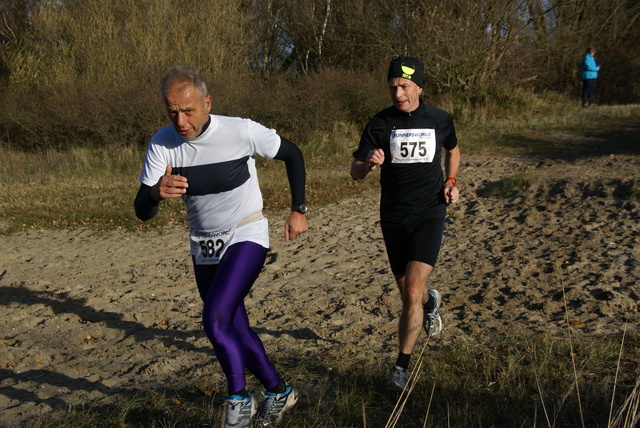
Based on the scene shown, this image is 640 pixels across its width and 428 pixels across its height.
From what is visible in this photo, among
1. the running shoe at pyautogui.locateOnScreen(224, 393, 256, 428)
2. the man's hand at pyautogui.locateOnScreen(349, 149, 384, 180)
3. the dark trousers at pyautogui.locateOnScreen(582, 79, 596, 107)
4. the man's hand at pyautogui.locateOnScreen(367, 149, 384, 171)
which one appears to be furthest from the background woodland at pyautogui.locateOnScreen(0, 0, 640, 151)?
the running shoe at pyautogui.locateOnScreen(224, 393, 256, 428)

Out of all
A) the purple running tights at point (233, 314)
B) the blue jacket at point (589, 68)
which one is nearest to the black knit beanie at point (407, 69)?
the purple running tights at point (233, 314)

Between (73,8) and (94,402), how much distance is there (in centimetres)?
2050

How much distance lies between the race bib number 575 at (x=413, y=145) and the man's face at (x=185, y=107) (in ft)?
5.29

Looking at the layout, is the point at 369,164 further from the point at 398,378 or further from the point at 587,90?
the point at 587,90

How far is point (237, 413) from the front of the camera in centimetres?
376

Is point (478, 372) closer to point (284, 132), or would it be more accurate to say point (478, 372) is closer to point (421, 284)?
point (421, 284)

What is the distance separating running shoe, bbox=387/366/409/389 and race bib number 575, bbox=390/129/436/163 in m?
1.51

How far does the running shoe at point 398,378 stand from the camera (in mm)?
4429

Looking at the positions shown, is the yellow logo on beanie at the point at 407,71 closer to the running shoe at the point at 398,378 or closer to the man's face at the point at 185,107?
the man's face at the point at 185,107

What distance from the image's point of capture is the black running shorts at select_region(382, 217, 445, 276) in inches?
185

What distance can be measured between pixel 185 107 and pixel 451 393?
2537 millimetres

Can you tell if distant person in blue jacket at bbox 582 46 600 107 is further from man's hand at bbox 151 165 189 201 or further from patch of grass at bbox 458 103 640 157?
man's hand at bbox 151 165 189 201

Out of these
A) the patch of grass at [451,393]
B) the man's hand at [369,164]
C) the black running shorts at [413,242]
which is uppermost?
the man's hand at [369,164]

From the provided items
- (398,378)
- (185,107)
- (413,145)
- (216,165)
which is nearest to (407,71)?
(413,145)
